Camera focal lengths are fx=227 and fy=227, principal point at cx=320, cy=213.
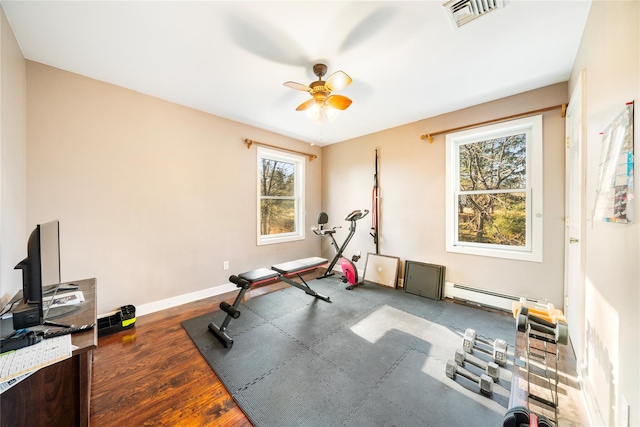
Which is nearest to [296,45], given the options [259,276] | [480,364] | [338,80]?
[338,80]

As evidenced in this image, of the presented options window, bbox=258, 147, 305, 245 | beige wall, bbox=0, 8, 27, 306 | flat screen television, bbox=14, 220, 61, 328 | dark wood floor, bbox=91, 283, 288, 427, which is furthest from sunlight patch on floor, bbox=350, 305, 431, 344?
beige wall, bbox=0, 8, 27, 306

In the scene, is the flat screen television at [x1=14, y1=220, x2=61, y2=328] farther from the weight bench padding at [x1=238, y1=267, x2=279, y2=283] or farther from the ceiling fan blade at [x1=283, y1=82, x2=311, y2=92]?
the ceiling fan blade at [x1=283, y1=82, x2=311, y2=92]

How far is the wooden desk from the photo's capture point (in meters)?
1.06

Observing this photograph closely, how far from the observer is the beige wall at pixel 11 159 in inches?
61.5

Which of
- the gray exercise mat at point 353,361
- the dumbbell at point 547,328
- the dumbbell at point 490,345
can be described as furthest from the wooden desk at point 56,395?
the dumbbell at point 547,328

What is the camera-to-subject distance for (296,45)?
1.90 m

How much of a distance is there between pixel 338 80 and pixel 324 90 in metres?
0.23

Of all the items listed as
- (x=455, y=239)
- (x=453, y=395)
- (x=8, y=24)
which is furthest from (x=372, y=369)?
(x=8, y=24)

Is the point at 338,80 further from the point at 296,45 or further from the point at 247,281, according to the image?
the point at 247,281

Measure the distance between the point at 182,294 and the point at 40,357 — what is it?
2.22 m

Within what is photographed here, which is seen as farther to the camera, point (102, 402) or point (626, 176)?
point (102, 402)

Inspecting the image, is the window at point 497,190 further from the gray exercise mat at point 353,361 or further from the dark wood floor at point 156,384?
the dark wood floor at point 156,384

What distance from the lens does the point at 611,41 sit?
47.7 inches

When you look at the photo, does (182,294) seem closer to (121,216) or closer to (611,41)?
(121,216)
